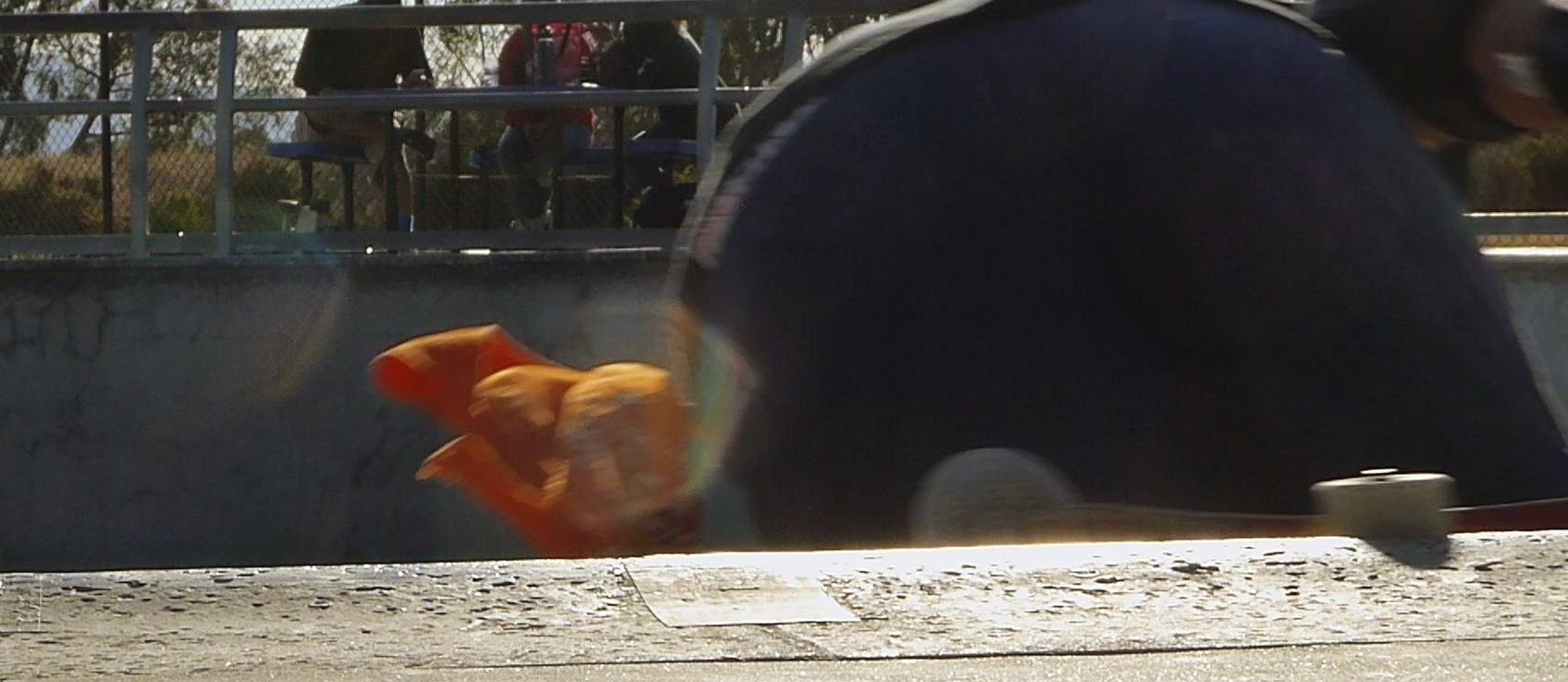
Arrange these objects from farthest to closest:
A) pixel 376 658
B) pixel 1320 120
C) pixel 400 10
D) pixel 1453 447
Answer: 1. pixel 400 10
2. pixel 1320 120
3. pixel 1453 447
4. pixel 376 658

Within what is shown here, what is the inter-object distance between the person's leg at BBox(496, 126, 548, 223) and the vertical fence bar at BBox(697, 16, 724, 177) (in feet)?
3.26

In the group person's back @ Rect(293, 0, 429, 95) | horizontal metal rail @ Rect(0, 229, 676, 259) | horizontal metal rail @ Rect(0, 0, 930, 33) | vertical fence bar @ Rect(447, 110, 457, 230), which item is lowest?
horizontal metal rail @ Rect(0, 229, 676, 259)

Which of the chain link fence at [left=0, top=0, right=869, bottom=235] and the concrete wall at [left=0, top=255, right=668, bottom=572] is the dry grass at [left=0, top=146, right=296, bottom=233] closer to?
the chain link fence at [left=0, top=0, right=869, bottom=235]

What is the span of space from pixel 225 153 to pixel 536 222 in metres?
1.18

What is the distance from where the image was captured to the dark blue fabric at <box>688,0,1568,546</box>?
201 inches

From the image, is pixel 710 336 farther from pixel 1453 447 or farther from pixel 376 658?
pixel 376 658

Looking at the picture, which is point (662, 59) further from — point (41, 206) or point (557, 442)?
point (557, 442)

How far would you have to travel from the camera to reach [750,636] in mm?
3197

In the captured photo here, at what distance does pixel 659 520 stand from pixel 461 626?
201cm

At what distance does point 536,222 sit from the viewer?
8852 millimetres

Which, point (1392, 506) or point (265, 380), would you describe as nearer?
point (1392, 506)

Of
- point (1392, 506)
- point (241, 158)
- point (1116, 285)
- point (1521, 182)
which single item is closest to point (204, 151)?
point (241, 158)

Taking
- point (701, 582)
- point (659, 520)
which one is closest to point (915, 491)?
point (659, 520)

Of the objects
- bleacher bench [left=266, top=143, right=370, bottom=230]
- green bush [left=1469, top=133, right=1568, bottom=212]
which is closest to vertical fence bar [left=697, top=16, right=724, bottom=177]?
bleacher bench [left=266, top=143, right=370, bottom=230]
